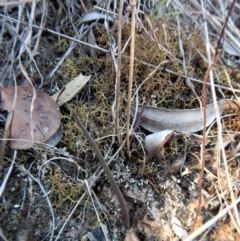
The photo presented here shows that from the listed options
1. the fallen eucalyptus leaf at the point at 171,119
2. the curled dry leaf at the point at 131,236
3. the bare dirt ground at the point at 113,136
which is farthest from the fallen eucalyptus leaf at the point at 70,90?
the curled dry leaf at the point at 131,236

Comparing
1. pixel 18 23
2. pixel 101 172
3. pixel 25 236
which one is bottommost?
pixel 25 236

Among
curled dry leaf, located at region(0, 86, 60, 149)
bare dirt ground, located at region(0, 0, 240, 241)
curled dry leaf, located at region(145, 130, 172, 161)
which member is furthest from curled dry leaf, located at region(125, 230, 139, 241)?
curled dry leaf, located at region(0, 86, 60, 149)

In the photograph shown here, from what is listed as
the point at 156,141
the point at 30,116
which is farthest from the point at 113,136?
the point at 30,116

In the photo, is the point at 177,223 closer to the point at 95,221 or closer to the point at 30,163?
the point at 95,221

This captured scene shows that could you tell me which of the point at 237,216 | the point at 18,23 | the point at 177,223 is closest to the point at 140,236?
the point at 177,223

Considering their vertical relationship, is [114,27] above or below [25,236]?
above

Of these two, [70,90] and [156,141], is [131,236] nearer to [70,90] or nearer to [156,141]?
[156,141]

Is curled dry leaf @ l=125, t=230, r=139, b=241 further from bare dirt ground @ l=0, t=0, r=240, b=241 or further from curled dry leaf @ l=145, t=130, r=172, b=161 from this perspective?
curled dry leaf @ l=145, t=130, r=172, b=161
